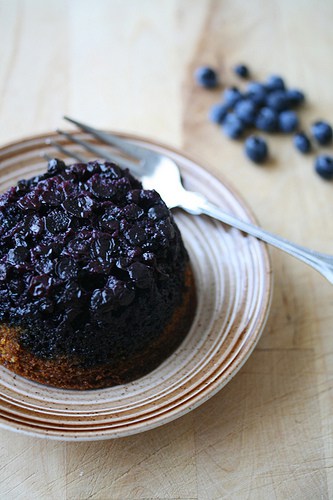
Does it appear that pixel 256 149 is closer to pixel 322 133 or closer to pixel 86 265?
pixel 322 133

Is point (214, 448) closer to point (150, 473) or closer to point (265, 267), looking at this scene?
point (150, 473)

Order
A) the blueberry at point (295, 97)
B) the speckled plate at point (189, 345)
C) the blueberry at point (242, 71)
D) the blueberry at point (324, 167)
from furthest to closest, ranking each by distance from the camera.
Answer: the blueberry at point (242, 71) < the blueberry at point (295, 97) < the blueberry at point (324, 167) < the speckled plate at point (189, 345)

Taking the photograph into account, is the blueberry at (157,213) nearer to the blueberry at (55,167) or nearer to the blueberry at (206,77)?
the blueberry at (55,167)

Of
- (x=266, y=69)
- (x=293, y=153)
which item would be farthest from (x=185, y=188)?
(x=266, y=69)

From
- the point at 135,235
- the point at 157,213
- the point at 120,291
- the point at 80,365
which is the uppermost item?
the point at 157,213

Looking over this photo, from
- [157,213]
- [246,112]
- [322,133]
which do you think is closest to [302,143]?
[322,133]

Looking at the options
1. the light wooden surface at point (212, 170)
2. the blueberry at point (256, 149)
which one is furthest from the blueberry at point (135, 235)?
the blueberry at point (256, 149)
